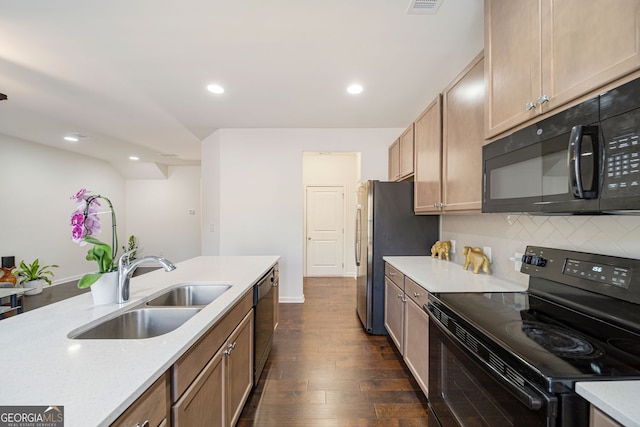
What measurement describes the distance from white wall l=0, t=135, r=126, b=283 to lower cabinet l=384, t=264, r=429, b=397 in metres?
6.29

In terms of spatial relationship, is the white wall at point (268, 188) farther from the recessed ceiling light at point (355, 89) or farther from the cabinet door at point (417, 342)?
the cabinet door at point (417, 342)

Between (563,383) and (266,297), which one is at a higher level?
(563,383)

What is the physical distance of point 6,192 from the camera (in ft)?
14.4

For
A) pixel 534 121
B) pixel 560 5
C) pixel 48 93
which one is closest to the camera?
pixel 560 5

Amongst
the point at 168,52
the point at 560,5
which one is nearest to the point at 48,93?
the point at 168,52

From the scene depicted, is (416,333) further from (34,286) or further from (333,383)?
(34,286)

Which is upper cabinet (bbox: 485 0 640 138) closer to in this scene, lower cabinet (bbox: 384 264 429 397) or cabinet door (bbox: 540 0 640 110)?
cabinet door (bbox: 540 0 640 110)

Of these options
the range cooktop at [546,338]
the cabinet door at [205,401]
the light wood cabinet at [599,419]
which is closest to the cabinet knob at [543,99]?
the range cooktop at [546,338]

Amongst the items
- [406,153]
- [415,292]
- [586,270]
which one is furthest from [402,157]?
[586,270]

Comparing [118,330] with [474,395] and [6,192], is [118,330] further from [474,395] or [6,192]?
[6,192]

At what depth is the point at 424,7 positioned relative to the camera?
5.23 feet

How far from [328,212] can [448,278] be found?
3.97 metres

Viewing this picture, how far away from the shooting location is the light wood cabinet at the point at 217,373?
3.01 ft

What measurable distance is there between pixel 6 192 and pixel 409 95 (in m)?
6.53
